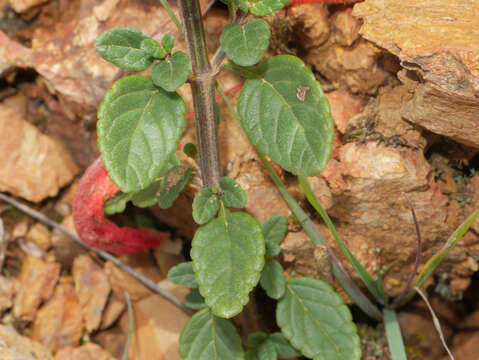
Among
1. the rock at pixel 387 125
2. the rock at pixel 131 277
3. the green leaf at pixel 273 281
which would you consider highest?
the rock at pixel 387 125

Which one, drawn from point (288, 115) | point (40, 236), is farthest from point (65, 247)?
point (288, 115)

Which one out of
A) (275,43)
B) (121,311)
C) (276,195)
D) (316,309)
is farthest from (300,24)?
(121,311)

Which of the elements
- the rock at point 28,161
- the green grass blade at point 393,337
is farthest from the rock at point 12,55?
the green grass blade at point 393,337

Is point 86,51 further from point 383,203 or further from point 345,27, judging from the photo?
point 383,203

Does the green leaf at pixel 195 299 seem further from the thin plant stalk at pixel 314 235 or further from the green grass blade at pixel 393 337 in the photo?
the green grass blade at pixel 393 337

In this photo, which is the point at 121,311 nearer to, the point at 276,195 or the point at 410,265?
the point at 276,195

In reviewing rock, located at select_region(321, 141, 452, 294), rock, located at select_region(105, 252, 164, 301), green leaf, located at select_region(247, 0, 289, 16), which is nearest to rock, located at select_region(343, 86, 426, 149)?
rock, located at select_region(321, 141, 452, 294)
